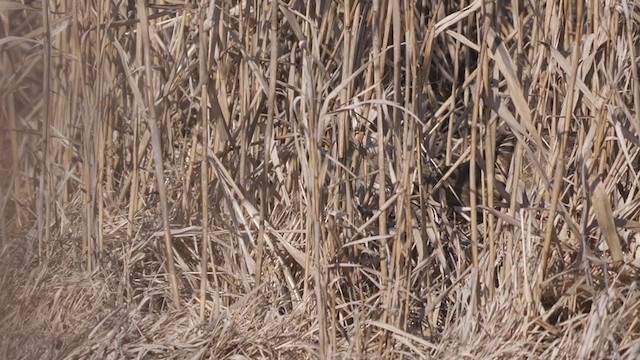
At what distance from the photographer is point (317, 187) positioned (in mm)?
1754

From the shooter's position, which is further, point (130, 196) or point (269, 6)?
point (130, 196)

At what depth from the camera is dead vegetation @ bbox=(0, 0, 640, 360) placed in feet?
6.00

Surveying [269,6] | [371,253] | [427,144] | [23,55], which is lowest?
[371,253]

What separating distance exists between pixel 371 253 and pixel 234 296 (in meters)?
0.31

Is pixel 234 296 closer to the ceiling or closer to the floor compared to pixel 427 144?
closer to the floor

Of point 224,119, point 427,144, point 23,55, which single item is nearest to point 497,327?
point 427,144

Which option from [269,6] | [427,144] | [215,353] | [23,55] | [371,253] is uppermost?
[269,6]

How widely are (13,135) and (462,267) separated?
1007 mm

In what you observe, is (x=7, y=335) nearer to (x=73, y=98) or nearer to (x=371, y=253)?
(x=73, y=98)

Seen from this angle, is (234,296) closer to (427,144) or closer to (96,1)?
(427,144)

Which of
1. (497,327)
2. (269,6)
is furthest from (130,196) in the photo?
(497,327)

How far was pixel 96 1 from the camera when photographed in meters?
1.98

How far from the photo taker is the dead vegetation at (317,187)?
1.83 meters

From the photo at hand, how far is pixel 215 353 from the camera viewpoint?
6.28ft
